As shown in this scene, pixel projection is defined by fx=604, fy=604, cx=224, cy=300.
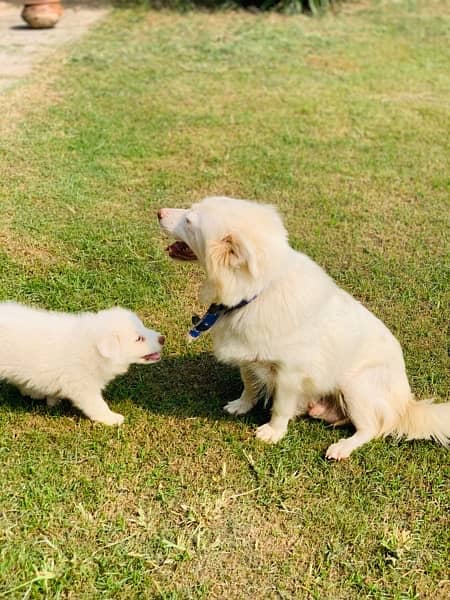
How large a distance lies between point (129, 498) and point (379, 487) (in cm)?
127

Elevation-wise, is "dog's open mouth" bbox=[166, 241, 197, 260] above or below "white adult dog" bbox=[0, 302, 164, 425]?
above

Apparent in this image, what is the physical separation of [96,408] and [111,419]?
11cm

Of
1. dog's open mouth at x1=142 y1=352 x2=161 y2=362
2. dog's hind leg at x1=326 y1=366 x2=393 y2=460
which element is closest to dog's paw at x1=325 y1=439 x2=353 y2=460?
dog's hind leg at x1=326 y1=366 x2=393 y2=460

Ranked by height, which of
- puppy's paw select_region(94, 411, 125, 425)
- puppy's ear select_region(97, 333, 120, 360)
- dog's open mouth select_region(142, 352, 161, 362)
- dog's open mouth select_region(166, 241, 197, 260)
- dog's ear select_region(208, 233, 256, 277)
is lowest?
puppy's paw select_region(94, 411, 125, 425)

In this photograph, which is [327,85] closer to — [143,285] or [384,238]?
[384,238]

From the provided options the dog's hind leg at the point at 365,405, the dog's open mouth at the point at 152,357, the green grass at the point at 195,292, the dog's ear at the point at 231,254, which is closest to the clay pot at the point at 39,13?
the green grass at the point at 195,292

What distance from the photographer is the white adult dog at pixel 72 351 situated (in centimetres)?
309

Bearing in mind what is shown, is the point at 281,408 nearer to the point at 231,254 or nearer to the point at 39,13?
the point at 231,254

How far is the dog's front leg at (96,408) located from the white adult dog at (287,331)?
68 cm

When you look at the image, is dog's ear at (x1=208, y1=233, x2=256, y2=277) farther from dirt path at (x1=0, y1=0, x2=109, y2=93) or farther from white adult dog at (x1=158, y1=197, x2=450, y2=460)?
dirt path at (x1=0, y1=0, x2=109, y2=93)

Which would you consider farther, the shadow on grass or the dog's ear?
the shadow on grass

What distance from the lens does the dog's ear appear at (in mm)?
2712

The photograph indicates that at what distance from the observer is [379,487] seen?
3098 mm

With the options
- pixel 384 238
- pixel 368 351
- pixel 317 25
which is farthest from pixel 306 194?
pixel 317 25
